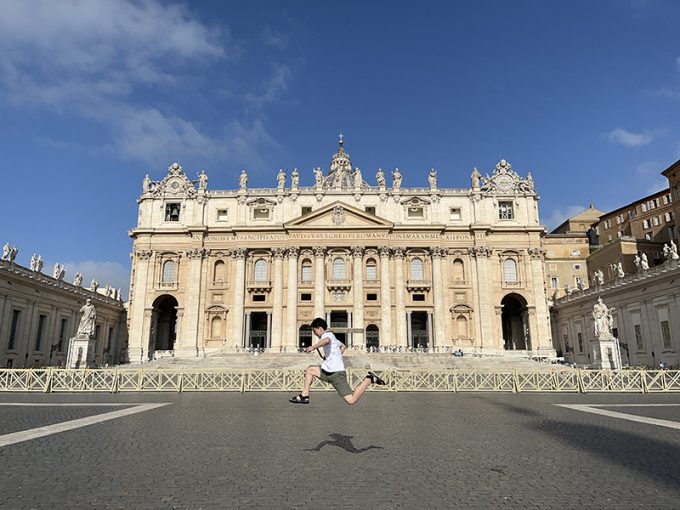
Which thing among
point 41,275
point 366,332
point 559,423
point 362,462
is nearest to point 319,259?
point 366,332

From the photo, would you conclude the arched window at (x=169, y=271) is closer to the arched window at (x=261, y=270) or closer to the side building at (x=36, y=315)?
the side building at (x=36, y=315)

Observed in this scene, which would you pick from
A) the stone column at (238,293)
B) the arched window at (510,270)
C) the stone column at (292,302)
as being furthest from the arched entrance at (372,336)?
the arched window at (510,270)

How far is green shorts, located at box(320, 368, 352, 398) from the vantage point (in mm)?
7539

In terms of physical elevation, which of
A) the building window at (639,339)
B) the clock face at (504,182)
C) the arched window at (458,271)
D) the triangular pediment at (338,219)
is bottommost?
the building window at (639,339)

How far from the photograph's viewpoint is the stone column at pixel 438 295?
2005 inches

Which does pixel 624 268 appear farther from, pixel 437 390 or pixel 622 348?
pixel 437 390

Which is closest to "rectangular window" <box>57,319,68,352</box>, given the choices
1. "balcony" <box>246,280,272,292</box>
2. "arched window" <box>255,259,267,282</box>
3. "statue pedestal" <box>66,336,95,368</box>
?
"statue pedestal" <box>66,336,95,368</box>

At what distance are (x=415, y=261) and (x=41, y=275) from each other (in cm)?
3609

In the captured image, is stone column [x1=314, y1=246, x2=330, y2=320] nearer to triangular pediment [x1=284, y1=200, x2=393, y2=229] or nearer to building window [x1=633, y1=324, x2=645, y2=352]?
triangular pediment [x1=284, y1=200, x2=393, y2=229]

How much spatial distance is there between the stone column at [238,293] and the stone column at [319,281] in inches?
317

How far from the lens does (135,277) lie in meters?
54.1

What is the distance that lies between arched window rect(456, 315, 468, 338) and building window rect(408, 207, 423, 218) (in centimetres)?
1231

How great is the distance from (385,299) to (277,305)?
1163 centimetres

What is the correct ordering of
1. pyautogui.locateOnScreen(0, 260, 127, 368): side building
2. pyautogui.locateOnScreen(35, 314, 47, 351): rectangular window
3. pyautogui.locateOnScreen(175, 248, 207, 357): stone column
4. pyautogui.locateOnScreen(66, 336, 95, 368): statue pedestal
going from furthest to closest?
pyautogui.locateOnScreen(175, 248, 207, 357): stone column < pyautogui.locateOnScreen(35, 314, 47, 351): rectangular window < pyautogui.locateOnScreen(0, 260, 127, 368): side building < pyautogui.locateOnScreen(66, 336, 95, 368): statue pedestal
